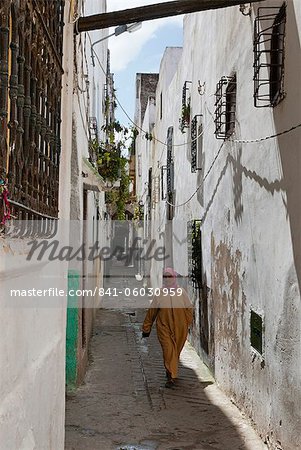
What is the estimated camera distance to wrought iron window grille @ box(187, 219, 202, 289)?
10.0m

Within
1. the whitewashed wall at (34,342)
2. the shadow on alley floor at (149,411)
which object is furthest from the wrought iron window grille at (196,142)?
the whitewashed wall at (34,342)

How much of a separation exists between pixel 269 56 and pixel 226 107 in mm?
2265

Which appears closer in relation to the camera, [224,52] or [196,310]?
[224,52]

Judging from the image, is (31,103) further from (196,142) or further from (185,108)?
(185,108)

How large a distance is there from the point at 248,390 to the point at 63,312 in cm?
259

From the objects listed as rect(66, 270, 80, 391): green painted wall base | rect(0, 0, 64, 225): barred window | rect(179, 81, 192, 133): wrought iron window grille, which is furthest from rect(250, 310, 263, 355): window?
rect(179, 81, 192, 133): wrought iron window grille

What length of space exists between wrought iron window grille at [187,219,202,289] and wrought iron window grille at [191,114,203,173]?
100 cm

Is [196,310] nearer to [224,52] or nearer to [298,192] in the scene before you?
[224,52]

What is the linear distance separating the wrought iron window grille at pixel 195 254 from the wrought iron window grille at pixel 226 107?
2.48 m

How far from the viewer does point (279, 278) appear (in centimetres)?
522

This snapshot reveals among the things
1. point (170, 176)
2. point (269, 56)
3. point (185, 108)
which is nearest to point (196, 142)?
point (185, 108)

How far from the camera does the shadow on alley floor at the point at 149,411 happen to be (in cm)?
578

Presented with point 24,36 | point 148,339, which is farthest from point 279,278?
point 148,339

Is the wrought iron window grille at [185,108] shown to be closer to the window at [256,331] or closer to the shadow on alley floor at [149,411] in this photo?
the shadow on alley floor at [149,411]
